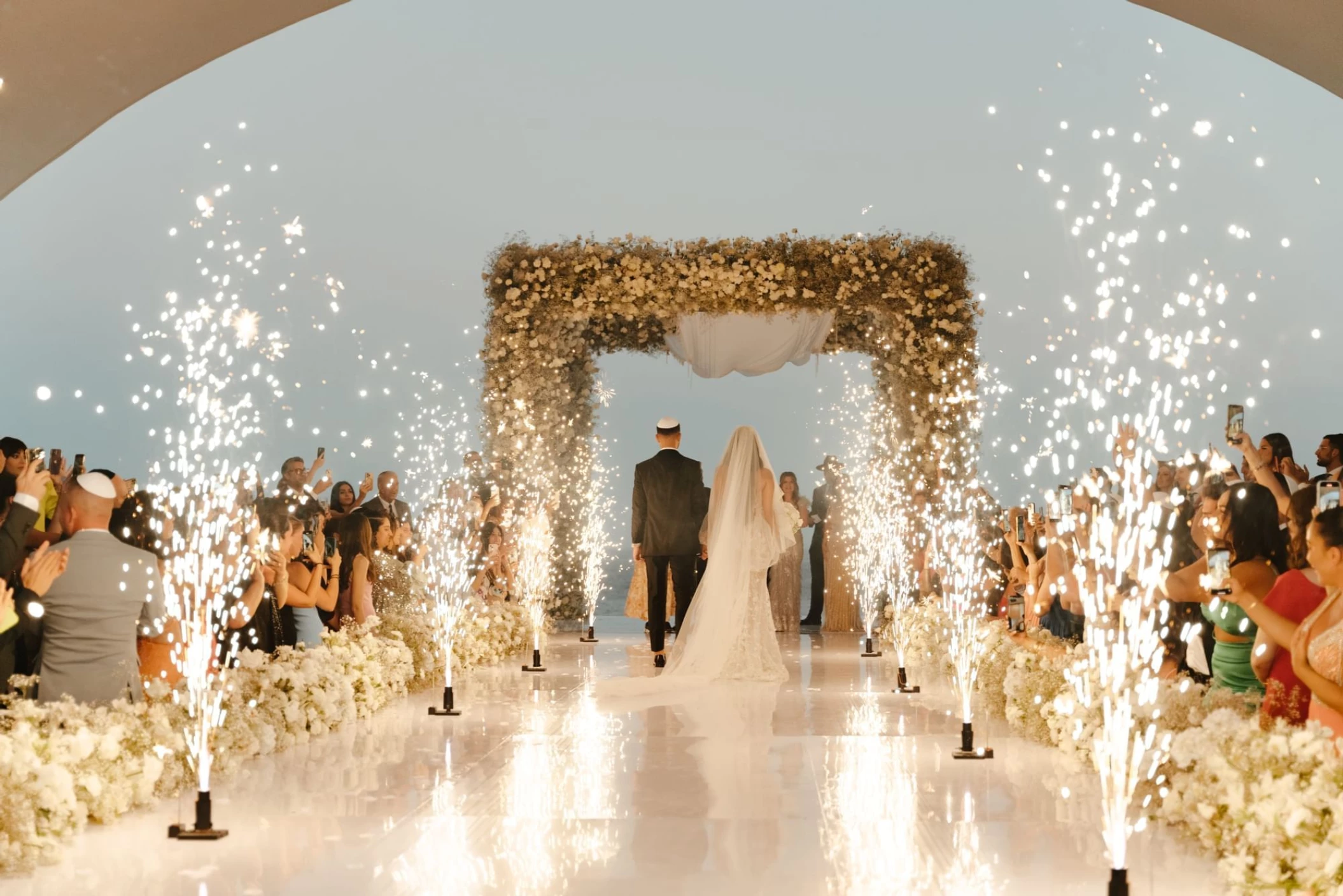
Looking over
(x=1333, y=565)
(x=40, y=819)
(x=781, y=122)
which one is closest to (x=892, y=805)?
(x=1333, y=565)

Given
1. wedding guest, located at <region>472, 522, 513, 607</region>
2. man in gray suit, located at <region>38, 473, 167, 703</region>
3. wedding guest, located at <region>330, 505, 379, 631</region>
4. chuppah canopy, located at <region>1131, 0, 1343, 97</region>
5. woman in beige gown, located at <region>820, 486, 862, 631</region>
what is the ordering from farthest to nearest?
woman in beige gown, located at <region>820, 486, 862, 631</region> < wedding guest, located at <region>472, 522, 513, 607</region> < wedding guest, located at <region>330, 505, 379, 631</region> < chuppah canopy, located at <region>1131, 0, 1343, 97</region> < man in gray suit, located at <region>38, 473, 167, 703</region>

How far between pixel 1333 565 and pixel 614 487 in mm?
13144

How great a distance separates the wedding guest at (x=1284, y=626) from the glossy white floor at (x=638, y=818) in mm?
616

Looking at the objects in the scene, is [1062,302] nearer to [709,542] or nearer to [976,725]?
[976,725]

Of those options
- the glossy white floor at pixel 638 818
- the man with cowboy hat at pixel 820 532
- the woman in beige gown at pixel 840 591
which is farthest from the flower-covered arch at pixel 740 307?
the glossy white floor at pixel 638 818

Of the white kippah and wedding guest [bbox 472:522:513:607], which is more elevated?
the white kippah

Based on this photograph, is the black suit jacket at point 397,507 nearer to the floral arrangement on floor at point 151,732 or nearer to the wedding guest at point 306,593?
the floral arrangement on floor at point 151,732

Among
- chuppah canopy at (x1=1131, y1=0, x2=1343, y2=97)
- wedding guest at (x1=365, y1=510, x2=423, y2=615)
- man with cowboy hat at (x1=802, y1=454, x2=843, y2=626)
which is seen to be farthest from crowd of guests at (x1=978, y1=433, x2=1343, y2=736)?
man with cowboy hat at (x1=802, y1=454, x2=843, y2=626)

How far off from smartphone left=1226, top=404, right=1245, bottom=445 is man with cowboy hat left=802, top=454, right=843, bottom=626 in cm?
753

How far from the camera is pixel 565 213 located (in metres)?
23.9

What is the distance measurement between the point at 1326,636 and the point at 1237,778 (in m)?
0.55

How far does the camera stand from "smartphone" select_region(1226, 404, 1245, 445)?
696cm

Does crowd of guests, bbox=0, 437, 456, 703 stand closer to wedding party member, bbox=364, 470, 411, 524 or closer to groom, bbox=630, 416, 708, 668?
wedding party member, bbox=364, 470, 411, 524

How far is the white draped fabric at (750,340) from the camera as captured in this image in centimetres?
1330
